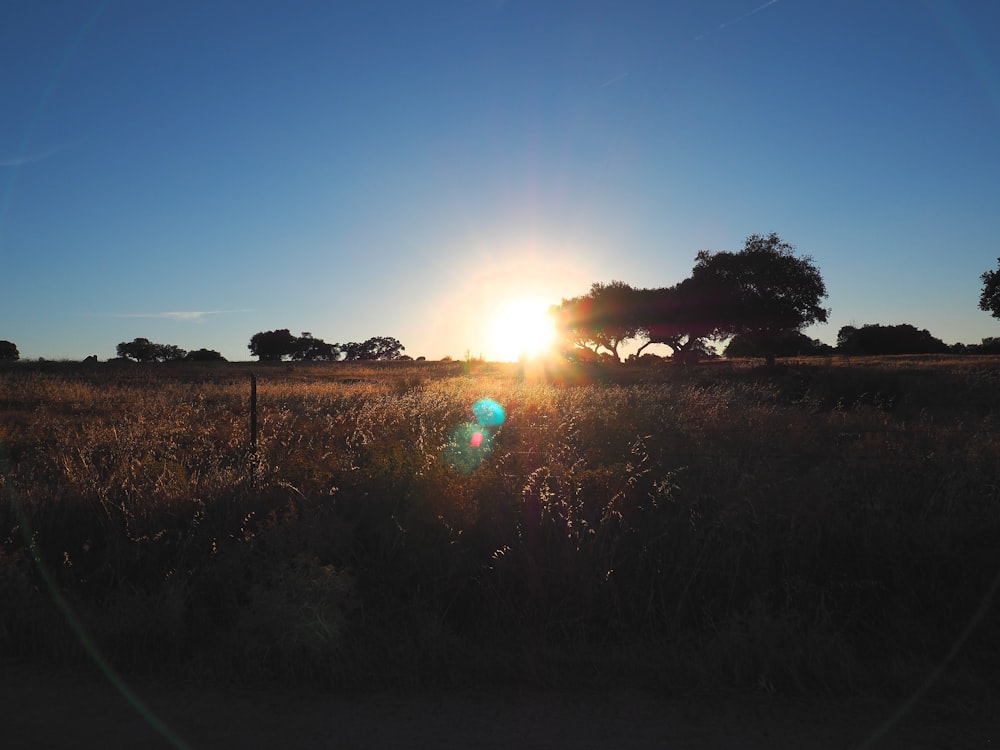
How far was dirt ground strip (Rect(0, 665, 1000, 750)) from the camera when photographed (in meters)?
3.04

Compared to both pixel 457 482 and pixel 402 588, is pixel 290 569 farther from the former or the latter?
pixel 457 482

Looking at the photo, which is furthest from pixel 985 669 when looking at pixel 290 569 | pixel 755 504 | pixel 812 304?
pixel 812 304

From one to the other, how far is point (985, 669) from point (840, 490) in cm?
198

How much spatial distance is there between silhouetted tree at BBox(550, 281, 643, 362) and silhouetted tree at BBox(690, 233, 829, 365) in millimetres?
8156

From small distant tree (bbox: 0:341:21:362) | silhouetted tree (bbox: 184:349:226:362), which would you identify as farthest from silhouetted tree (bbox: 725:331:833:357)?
small distant tree (bbox: 0:341:21:362)

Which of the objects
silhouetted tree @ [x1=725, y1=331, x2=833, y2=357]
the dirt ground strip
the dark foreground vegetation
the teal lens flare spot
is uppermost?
silhouetted tree @ [x1=725, y1=331, x2=833, y2=357]

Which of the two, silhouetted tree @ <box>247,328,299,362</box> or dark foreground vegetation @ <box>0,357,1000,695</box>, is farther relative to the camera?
silhouetted tree @ <box>247,328,299,362</box>

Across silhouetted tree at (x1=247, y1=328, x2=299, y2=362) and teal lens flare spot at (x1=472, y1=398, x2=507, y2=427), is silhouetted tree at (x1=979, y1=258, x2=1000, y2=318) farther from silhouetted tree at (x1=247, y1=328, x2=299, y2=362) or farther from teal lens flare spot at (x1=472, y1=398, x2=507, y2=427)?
silhouetted tree at (x1=247, y1=328, x2=299, y2=362)

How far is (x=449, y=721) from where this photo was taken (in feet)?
10.6

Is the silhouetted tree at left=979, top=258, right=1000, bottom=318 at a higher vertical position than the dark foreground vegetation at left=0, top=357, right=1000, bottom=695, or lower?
higher

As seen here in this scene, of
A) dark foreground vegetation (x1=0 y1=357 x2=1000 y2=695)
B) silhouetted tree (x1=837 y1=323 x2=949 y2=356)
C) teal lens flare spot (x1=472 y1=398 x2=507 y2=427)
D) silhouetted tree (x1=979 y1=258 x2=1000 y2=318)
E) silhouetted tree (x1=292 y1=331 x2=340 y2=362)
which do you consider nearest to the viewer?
dark foreground vegetation (x1=0 y1=357 x2=1000 y2=695)

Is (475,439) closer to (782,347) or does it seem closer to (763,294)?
(763,294)

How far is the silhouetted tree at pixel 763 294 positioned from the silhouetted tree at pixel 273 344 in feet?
261

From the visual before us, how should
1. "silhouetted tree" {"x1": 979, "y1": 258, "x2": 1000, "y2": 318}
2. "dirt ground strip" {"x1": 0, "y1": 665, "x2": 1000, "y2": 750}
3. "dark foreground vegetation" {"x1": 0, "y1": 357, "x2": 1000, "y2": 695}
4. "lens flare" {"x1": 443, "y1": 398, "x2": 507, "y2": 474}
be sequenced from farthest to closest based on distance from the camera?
"silhouetted tree" {"x1": 979, "y1": 258, "x2": 1000, "y2": 318}
"lens flare" {"x1": 443, "y1": 398, "x2": 507, "y2": 474}
"dark foreground vegetation" {"x1": 0, "y1": 357, "x2": 1000, "y2": 695}
"dirt ground strip" {"x1": 0, "y1": 665, "x2": 1000, "y2": 750}
